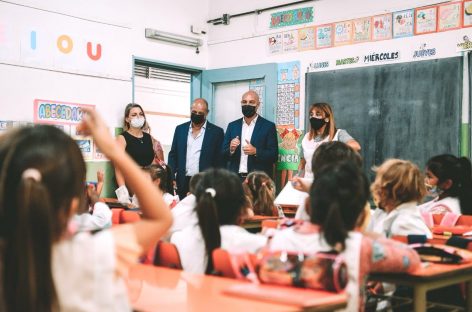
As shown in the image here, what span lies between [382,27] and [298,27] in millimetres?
1103

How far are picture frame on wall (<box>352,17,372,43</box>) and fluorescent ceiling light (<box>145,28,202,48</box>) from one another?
7.35 ft

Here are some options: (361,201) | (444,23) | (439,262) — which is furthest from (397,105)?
(361,201)

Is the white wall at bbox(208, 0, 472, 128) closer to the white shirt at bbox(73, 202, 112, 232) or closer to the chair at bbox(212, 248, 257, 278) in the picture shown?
the white shirt at bbox(73, 202, 112, 232)

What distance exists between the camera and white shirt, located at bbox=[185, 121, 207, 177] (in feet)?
23.9

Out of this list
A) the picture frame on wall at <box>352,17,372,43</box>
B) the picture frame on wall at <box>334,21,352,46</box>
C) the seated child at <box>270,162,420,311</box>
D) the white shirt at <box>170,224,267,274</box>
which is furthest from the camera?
the picture frame on wall at <box>334,21,352,46</box>

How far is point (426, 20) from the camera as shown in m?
6.09

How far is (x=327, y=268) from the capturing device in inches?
73.8

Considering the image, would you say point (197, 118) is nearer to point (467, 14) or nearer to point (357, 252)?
point (467, 14)

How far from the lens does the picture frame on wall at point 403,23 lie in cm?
619

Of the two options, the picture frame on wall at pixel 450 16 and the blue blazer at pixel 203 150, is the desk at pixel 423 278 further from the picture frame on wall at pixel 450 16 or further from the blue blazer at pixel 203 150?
the blue blazer at pixel 203 150

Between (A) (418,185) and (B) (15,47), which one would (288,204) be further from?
(B) (15,47)

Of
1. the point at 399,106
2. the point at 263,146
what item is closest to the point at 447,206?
the point at 399,106

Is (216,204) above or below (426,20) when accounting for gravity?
below

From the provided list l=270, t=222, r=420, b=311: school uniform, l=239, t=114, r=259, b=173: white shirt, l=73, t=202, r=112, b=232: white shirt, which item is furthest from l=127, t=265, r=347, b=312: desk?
l=239, t=114, r=259, b=173: white shirt
